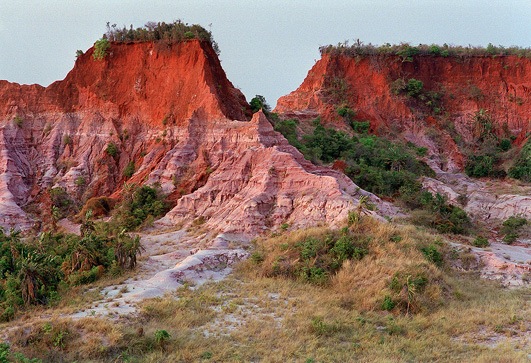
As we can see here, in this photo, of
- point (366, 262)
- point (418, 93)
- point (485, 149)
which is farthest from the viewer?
point (418, 93)

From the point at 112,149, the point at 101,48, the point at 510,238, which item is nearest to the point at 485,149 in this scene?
the point at 510,238

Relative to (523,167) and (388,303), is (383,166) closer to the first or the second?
(523,167)

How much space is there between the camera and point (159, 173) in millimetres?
27922

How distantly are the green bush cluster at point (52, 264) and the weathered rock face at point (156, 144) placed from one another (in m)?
4.73

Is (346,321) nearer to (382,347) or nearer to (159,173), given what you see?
(382,347)

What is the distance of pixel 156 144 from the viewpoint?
29797 mm

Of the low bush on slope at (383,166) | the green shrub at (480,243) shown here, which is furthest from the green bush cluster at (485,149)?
the green shrub at (480,243)

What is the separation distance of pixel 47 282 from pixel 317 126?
25.8 meters

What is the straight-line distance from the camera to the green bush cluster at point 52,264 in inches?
624

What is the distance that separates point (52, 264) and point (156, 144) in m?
12.2

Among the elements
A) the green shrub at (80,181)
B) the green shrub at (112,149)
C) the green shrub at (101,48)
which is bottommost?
the green shrub at (80,181)

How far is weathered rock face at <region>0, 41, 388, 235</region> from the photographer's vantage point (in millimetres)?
24047

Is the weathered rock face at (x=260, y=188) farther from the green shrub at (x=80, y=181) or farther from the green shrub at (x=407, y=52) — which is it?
the green shrub at (x=407, y=52)

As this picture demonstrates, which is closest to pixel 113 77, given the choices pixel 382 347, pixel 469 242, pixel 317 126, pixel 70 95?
pixel 70 95
